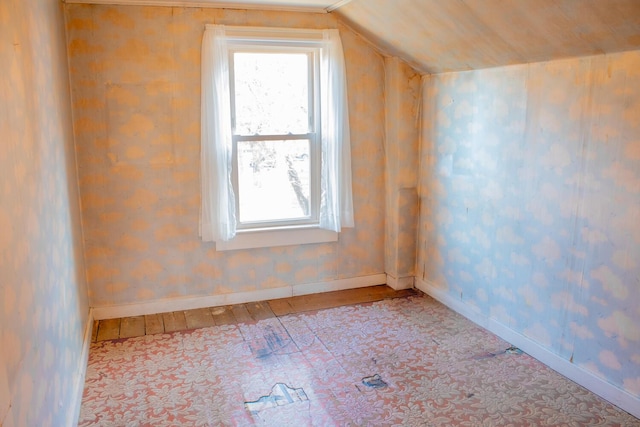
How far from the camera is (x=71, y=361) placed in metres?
2.70

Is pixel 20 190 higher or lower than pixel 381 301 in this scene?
higher

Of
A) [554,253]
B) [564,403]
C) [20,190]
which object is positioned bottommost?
[564,403]

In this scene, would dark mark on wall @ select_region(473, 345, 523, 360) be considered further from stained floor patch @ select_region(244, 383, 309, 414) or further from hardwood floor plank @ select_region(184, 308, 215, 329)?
hardwood floor plank @ select_region(184, 308, 215, 329)

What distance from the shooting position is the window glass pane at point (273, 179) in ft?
13.8

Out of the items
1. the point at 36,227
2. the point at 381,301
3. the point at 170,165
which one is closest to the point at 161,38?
the point at 170,165

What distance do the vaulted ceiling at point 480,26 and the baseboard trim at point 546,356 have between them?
69.2 inches

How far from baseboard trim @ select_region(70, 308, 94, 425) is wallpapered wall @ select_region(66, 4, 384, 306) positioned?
409mm

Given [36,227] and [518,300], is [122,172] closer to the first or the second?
[36,227]

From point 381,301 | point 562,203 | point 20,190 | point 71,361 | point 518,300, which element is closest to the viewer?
point 20,190

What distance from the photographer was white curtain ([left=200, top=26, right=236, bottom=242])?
12.6 feet

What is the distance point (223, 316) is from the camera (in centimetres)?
405

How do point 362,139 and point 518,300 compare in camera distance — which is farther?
point 362,139

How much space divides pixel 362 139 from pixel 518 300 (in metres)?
1.82

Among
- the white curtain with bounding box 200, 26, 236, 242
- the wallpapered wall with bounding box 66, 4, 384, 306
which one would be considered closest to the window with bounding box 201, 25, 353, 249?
the white curtain with bounding box 200, 26, 236, 242
